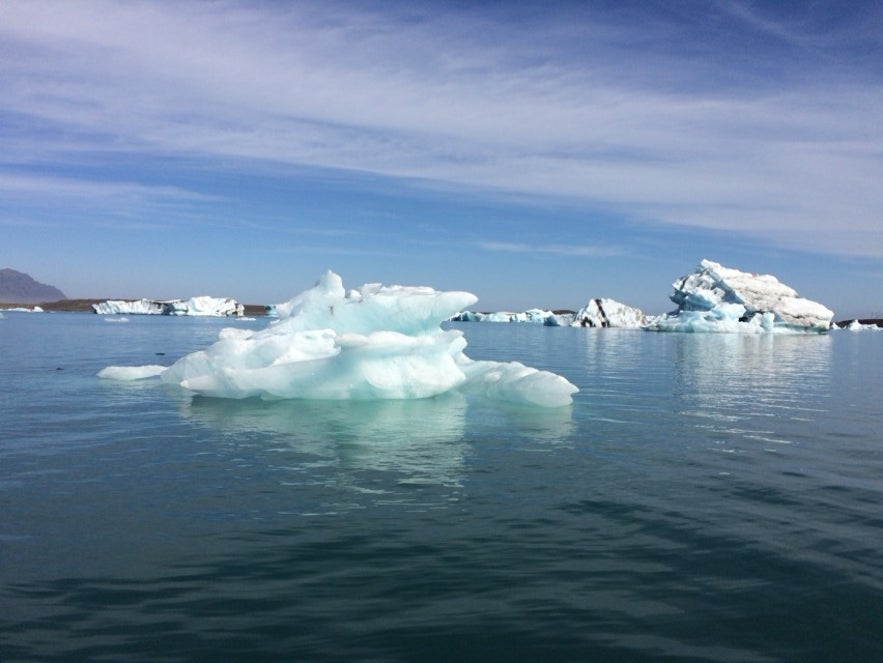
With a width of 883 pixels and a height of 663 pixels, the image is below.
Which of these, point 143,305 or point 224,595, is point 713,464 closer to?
point 224,595

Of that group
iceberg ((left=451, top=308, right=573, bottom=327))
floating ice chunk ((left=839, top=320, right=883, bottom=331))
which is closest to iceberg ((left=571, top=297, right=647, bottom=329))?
iceberg ((left=451, top=308, right=573, bottom=327))

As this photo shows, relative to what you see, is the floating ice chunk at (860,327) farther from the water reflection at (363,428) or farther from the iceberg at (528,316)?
the water reflection at (363,428)

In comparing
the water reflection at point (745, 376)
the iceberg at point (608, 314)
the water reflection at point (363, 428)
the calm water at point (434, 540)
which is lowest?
the calm water at point (434, 540)

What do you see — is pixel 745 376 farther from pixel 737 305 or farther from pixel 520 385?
pixel 737 305

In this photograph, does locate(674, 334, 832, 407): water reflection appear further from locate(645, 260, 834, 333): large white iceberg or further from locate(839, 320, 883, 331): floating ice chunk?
locate(839, 320, 883, 331): floating ice chunk

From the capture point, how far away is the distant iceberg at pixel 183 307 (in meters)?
124

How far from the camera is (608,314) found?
97.6 metres

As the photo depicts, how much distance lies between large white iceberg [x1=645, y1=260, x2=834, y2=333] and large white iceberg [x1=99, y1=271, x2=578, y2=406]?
66295 millimetres

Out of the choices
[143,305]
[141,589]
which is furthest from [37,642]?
[143,305]

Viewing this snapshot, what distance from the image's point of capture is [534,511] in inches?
303

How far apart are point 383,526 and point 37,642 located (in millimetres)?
3253

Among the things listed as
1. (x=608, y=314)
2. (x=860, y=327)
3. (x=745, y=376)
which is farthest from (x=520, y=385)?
(x=860, y=327)

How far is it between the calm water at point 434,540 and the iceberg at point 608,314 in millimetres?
84799

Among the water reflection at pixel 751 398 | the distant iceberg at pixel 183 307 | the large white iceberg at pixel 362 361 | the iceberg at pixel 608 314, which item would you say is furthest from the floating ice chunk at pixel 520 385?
the distant iceberg at pixel 183 307
